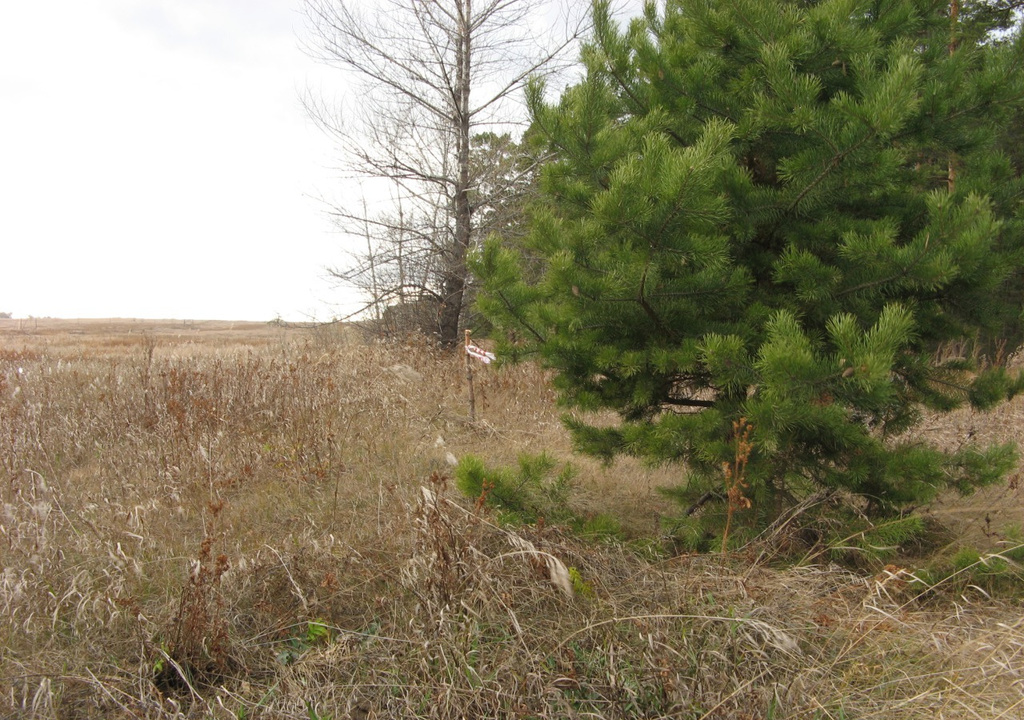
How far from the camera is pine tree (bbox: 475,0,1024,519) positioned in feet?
9.02

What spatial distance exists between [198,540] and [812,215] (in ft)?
11.8

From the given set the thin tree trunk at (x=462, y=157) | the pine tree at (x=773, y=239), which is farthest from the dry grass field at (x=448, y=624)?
the thin tree trunk at (x=462, y=157)

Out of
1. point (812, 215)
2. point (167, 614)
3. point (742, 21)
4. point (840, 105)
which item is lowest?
point (167, 614)

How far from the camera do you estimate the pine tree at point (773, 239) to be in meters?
2.75

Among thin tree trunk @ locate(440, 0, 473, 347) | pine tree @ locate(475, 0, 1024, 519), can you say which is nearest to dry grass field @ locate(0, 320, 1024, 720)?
pine tree @ locate(475, 0, 1024, 519)

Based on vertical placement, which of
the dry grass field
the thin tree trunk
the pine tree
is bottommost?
the dry grass field

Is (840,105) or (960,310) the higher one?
(840,105)

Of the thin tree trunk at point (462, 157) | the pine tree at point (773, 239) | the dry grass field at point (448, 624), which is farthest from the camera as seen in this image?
the thin tree trunk at point (462, 157)

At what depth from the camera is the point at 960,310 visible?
3.53 metres

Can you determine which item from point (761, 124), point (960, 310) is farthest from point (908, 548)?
point (761, 124)

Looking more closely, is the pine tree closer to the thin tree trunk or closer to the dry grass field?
the dry grass field

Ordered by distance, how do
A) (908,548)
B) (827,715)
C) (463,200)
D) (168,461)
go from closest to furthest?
(827,715)
(908,548)
(168,461)
(463,200)

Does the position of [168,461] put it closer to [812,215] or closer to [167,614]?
[167,614]

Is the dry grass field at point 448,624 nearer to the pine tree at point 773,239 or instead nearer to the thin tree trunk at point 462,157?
the pine tree at point 773,239
